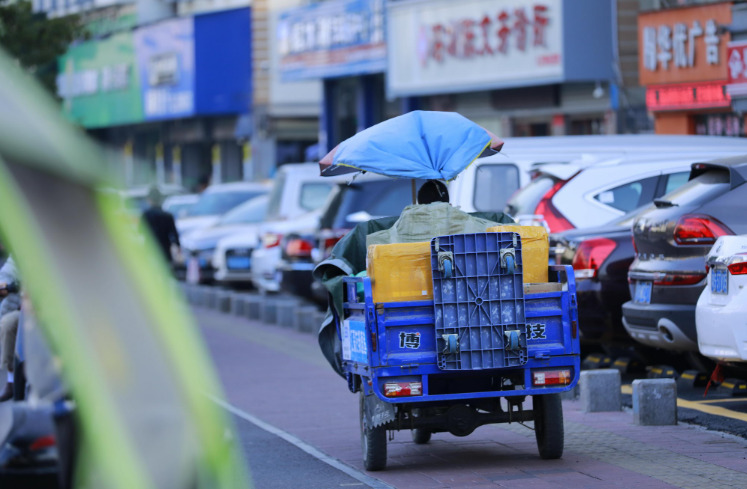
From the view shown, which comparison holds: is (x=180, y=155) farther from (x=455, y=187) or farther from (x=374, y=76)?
(x=455, y=187)

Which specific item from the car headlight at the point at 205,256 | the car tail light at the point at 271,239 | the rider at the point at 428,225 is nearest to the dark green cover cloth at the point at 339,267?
the rider at the point at 428,225

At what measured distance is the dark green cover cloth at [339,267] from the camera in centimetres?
842

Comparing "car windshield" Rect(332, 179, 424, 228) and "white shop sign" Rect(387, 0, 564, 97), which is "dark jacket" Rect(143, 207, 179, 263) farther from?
"white shop sign" Rect(387, 0, 564, 97)

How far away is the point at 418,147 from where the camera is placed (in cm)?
864

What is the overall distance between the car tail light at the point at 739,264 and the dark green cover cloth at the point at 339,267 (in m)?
1.37

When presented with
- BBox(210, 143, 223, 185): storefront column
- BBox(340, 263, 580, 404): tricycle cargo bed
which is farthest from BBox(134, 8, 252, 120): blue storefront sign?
BBox(340, 263, 580, 404): tricycle cargo bed

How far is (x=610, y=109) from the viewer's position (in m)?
27.6

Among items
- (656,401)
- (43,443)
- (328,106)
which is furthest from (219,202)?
(43,443)

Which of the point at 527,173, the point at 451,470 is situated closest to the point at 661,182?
the point at 527,173

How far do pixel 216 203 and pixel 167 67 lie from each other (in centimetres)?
2252

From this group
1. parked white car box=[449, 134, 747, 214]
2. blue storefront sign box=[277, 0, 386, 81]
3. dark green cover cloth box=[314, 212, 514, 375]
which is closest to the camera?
dark green cover cloth box=[314, 212, 514, 375]

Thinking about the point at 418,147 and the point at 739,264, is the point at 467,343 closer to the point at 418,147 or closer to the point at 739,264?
the point at 418,147

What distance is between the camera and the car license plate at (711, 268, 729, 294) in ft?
29.0

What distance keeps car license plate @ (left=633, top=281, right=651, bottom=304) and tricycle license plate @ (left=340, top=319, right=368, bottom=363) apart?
2.78m
